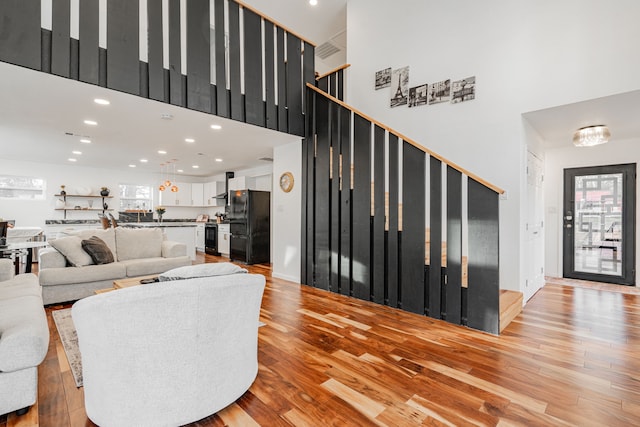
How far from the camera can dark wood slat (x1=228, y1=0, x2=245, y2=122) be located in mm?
4102

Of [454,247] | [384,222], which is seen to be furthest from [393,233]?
[454,247]

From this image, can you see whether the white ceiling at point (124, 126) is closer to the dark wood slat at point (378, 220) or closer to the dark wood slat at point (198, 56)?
the dark wood slat at point (198, 56)

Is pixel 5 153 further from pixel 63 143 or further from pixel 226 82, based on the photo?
pixel 226 82

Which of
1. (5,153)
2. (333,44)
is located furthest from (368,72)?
(5,153)

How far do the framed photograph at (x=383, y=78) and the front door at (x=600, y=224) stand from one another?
3.63 meters

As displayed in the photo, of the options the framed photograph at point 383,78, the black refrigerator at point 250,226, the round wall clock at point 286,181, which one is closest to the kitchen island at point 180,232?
the black refrigerator at point 250,226

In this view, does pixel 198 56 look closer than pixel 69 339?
No

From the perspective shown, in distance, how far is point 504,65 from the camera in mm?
3816

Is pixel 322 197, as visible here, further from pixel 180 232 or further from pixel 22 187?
pixel 22 187

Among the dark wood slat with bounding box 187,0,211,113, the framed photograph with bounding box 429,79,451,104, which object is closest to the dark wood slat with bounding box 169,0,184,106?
the dark wood slat with bounding box 187,0,211,113

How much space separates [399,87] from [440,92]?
71 centimetres

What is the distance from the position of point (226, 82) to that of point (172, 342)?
3.52 metres

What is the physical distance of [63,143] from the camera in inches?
220

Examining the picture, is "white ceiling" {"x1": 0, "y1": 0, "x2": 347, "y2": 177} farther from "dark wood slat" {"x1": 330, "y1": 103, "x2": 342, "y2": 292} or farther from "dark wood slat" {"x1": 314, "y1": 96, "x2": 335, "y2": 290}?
"dark wood slat" {"x1": 330, "y1": 103, "x2": 342, "y2": 292}
